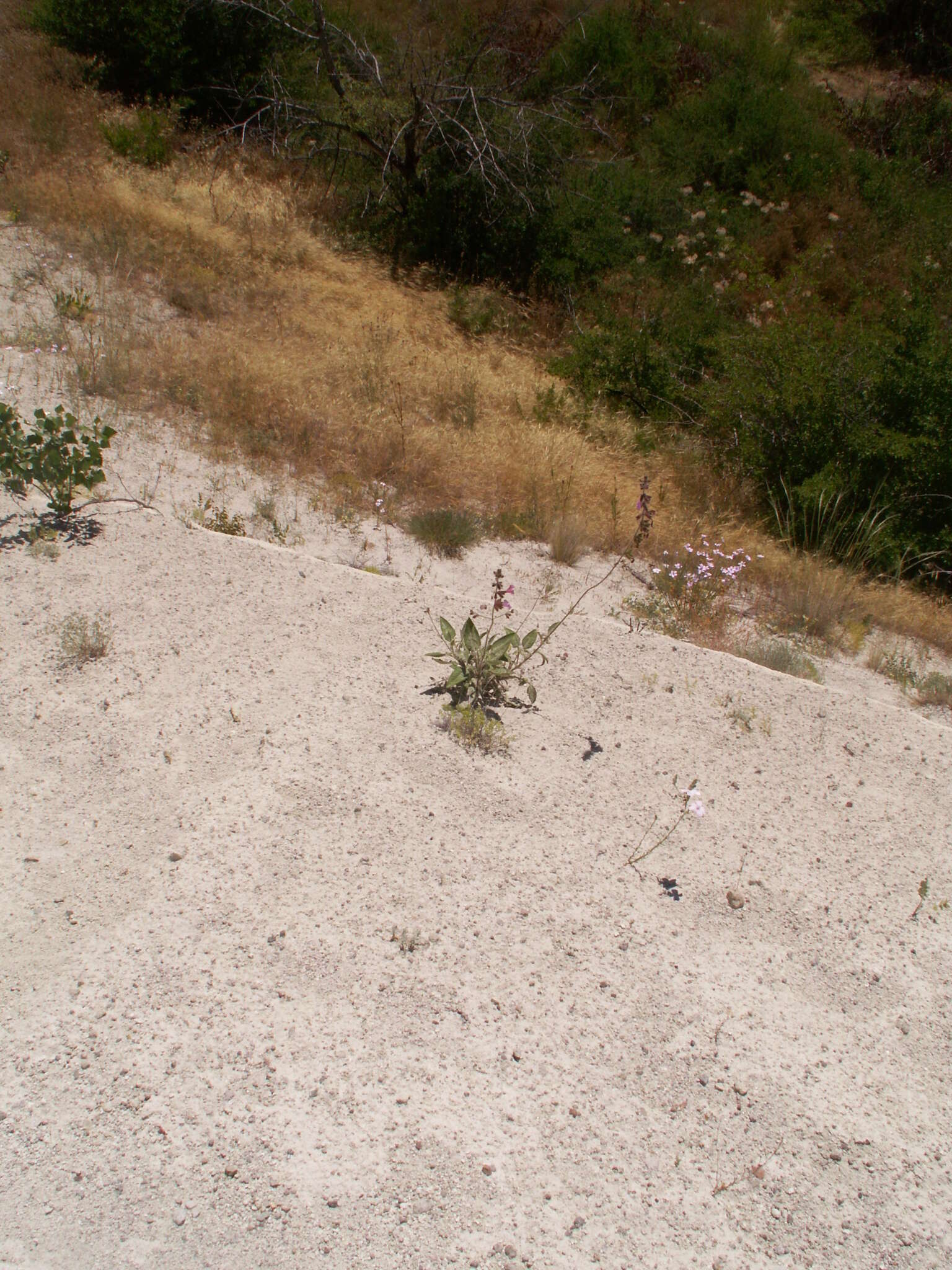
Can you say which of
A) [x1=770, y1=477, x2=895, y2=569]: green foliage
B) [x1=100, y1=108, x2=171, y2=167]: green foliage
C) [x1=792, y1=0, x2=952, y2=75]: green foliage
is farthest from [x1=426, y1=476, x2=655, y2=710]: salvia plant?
[x1=792, y1=0, x2=952, y2=75]: green foliage

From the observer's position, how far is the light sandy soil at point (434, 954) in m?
2.14

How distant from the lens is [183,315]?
25.2ft

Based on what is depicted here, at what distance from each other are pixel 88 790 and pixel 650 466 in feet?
17.4

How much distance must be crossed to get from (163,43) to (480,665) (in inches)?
399

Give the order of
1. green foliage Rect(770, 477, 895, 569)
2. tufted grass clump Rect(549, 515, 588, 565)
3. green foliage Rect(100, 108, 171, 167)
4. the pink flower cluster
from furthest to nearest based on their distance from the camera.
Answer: green foliage Rect(100, 108, 171, 167) < green foliage Rect(770, 477, 895, 569) < tufted grass clump Rect(549, 515, 588, 565) < the pink flower cluster

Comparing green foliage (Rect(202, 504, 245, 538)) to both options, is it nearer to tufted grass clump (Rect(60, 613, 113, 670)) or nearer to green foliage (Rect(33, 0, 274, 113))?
tufted grass clump (Rect(60, 613, 113, 670))

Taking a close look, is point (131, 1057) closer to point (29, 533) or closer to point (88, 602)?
point (88, 602)

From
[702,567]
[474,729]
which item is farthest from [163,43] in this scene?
[474,729]

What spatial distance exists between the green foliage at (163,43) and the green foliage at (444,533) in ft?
24.6

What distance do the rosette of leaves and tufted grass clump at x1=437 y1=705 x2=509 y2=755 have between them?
82mm

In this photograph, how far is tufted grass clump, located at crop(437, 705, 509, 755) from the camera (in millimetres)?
3453

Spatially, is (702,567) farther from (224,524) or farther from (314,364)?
(314,364)

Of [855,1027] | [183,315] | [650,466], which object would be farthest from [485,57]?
[855,1027]

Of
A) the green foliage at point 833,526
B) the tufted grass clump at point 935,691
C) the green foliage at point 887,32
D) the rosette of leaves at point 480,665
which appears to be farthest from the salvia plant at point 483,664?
the green foliage at point 887,32
